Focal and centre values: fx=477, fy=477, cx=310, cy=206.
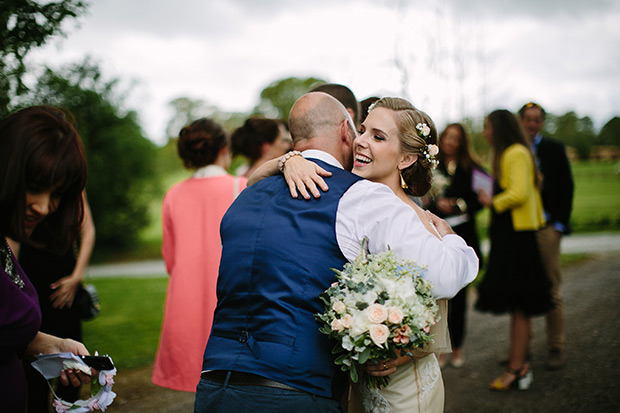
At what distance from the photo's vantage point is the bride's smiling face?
8.77 ft

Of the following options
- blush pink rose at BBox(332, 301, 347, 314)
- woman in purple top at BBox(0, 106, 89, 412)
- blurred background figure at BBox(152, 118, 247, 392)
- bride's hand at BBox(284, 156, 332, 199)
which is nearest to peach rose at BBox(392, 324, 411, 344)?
blush pink rose at BBox(332, 301, 347, 314)

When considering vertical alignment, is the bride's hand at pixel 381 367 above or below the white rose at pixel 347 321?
below

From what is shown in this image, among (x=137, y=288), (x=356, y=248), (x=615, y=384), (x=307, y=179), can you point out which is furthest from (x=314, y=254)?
(x=137, y=288)

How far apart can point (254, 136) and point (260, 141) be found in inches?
3.2

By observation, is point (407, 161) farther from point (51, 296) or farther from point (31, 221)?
point (51, 296)

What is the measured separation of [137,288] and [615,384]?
33.7 ft

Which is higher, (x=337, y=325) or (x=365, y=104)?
(x=365, y=104)

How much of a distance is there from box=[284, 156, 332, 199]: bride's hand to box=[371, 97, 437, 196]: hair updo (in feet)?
2.13

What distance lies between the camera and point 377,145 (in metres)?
2.67

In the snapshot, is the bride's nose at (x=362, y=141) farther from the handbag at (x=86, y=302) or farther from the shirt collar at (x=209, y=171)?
the handbag at (x=86, y=302)

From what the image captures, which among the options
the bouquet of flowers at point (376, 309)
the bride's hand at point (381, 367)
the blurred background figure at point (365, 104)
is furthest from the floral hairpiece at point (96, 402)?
the blurred background figure at point (365, 104)

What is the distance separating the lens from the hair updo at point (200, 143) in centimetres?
407

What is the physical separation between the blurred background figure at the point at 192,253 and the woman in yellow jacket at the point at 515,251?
284 cm

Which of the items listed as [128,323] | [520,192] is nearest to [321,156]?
[520,192]
